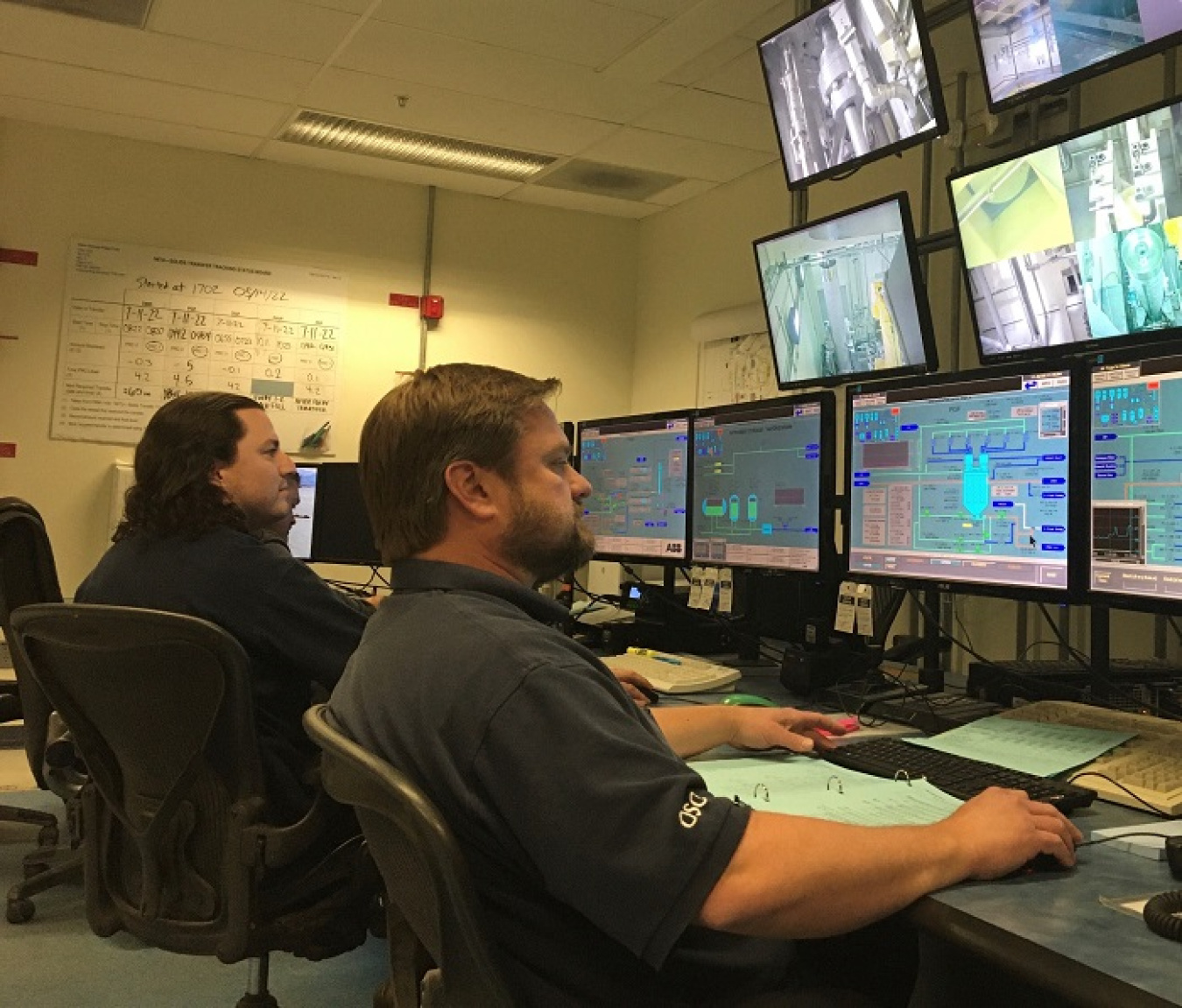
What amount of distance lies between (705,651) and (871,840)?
1.61 m

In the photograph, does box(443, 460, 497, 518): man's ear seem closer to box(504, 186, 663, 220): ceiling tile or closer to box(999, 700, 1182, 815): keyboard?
box(999, 700, 1182, 815): keyboard

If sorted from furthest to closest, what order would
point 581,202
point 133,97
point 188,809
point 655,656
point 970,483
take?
point 581,202 < point 133,97 < point 655,656 < point 970,483 < point 188,809

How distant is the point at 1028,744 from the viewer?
1425 mm

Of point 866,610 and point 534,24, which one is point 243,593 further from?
point 534,24

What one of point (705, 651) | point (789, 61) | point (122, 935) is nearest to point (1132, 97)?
point (789, 61)

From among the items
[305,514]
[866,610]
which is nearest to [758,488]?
[866,610]

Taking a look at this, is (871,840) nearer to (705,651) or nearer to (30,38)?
(705,651)

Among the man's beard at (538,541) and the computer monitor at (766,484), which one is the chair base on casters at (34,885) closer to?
the computer monitor at (766,484)

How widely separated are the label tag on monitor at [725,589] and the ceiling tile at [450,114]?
225cm

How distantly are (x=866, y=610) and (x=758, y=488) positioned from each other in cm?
39

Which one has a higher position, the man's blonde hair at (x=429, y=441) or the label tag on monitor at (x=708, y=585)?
the man's blonde hair at (x=429, y=441)

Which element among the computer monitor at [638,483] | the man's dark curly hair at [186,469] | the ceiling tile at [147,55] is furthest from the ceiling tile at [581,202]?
the man's dark curly hair at [186,469]

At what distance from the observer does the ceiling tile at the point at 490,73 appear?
3451 mm

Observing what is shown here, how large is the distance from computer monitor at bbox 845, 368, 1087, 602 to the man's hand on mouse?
447mm
